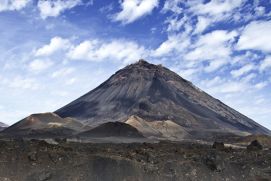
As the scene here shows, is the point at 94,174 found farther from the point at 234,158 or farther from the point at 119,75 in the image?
the point at 119,75

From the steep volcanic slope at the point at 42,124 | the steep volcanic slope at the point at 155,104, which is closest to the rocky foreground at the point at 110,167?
the steep volcanic slope at the point at 42,124

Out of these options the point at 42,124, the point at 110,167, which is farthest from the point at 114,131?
the point at 110,167

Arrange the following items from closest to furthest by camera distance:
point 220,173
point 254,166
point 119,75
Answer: point 220,173, point 254,166, point 119,75

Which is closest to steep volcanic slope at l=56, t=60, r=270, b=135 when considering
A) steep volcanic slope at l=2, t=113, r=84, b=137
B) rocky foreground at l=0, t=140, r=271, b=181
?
steep volcanic slope at l=2, t=113, r=84, b=137

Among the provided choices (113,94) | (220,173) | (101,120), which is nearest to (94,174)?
(220,173)

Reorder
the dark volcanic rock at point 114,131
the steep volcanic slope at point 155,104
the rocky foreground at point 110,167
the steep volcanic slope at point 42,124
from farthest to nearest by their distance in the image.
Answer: the steep volcanic slope at point 155,104 < the steep volcanic slope at point 42,124 < the dark volcanic rock at point 114,131 < the rocky foreground at point 110,167

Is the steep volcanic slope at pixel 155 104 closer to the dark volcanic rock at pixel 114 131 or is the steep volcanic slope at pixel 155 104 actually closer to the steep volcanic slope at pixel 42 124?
the steep volcanic slope at pixel 42 124
